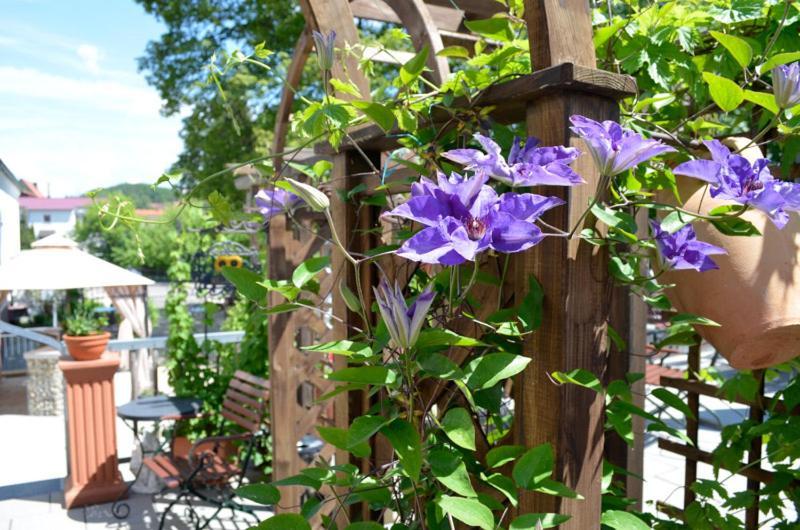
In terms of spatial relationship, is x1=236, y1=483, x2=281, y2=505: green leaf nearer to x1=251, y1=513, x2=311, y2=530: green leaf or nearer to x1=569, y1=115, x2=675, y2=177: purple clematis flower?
x1=251, y1=513, x2=311, y2=530: green leaf

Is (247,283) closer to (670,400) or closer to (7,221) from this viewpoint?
(670,400)

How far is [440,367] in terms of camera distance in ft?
2.17

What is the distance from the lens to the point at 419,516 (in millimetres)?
769

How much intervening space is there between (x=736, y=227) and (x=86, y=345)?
439 cm

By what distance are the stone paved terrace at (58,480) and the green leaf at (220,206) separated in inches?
91.9

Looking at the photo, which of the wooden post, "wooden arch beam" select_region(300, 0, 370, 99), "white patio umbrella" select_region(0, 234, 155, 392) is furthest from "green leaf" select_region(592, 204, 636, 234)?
"white patio umbrella" select_region(0, 234, 155, 392)

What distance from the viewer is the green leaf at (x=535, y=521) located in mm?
Result: 675

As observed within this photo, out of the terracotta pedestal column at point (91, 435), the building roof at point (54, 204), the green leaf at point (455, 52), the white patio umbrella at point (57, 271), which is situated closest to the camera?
the green leaf at point (455, 52)

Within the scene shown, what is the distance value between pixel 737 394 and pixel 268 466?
375 centimetres

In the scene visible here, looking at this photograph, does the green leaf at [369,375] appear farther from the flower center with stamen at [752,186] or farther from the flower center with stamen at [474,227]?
the flower center with stamen at [752,186]

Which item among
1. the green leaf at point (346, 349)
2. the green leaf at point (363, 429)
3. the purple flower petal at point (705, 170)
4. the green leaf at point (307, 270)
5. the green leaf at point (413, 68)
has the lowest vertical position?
the green leaf at point (363, 429)

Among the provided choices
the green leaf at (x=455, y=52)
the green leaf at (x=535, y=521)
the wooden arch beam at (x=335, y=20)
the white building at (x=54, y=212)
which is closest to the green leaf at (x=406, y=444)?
the green leaf at (x=535, y=521)

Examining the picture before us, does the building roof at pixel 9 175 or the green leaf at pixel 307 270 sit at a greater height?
the building roof at pixel 9 175

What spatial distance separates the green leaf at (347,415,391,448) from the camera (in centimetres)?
64
